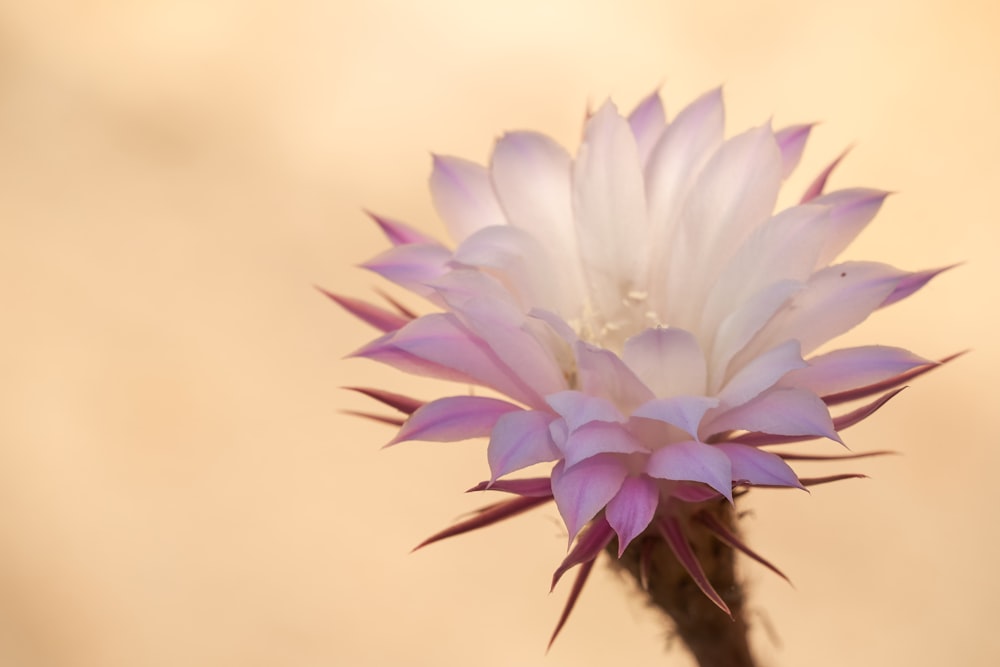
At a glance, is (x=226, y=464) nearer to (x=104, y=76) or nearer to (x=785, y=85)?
(x=104, y=76)

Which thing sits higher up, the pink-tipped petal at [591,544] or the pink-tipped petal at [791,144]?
the pink-tipped petal at [791,144]

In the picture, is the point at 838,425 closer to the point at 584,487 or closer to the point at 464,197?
the point at 584,487

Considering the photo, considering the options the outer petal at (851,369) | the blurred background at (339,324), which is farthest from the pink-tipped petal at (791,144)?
the blurred background at (339,324)

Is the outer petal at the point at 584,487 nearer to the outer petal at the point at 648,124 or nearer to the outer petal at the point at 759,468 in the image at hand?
the outer petal at the point at 759,468

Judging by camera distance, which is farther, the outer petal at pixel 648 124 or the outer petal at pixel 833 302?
the outer petal at pixel 648 124

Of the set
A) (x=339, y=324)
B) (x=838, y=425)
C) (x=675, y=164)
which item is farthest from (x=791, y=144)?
(x=339, y=324)

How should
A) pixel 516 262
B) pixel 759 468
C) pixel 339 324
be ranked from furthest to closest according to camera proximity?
pixel 339 324 → pixel 516 262 → pixel 759 468

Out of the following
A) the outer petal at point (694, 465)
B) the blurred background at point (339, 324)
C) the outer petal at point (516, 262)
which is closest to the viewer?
the outer petal at point (694, 465)

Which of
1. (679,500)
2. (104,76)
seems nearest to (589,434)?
(679,500)
